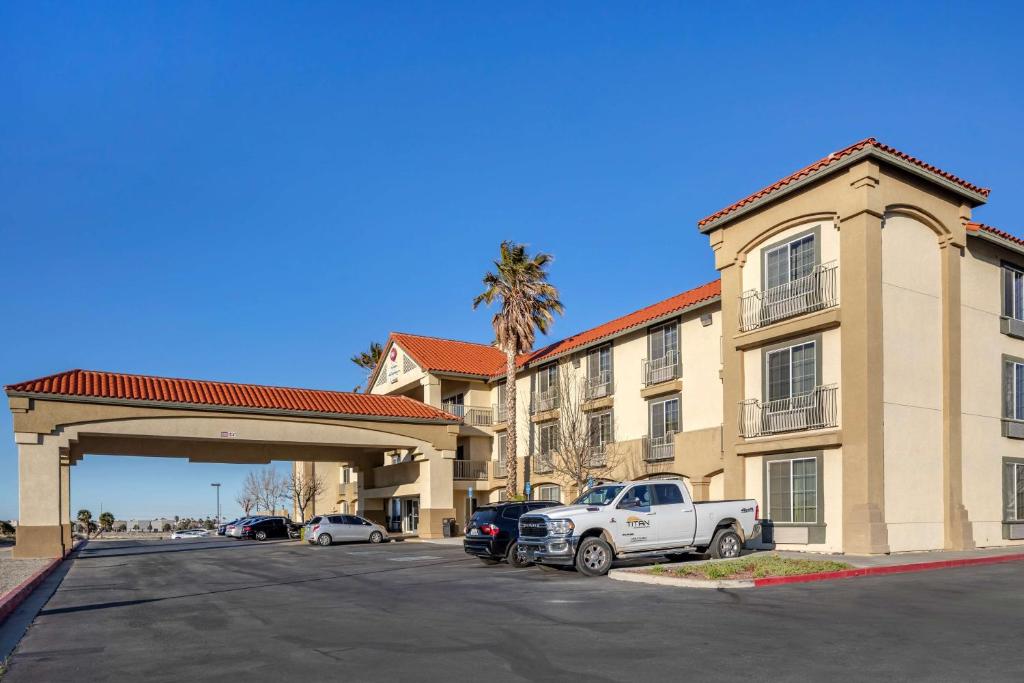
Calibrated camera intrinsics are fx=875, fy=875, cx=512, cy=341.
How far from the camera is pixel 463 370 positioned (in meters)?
46.7

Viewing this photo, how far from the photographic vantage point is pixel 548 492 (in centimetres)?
Result: 4216

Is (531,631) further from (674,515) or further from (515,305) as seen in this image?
(515,305)

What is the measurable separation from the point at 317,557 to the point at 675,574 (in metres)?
16.7

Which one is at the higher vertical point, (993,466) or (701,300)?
(701,300)

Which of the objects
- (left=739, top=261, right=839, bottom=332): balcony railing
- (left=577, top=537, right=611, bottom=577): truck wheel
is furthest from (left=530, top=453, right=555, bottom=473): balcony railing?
(left=577, top=537, right=611, bottom=577): truck wheel

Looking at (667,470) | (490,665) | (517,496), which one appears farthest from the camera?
(517,496)

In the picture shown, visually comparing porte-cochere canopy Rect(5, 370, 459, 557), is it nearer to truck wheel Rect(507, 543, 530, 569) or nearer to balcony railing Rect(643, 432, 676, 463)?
balcony railing Rect(643, 432, 676, 463)

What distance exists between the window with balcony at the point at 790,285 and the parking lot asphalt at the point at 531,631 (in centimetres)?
868

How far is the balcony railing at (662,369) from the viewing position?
109 ft

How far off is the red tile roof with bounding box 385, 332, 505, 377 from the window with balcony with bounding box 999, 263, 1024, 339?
1006 inches

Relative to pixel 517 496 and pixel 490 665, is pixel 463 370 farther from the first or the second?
pixel 490 665

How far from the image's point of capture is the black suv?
23.6 metres

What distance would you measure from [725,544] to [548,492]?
21.5 meters

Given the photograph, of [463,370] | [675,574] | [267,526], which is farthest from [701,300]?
[267,526]
